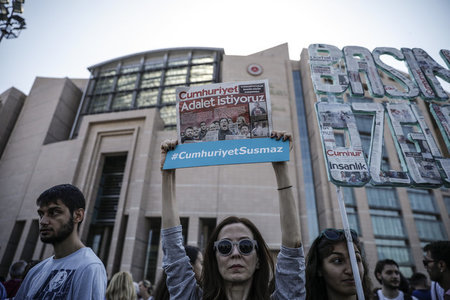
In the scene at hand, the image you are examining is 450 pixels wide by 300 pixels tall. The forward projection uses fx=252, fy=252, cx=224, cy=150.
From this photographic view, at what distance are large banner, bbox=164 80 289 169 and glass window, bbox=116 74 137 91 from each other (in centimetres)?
3475

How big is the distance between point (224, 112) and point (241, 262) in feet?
5.06

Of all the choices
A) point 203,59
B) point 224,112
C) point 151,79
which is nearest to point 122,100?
point 151,79

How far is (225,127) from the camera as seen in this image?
2699 mm

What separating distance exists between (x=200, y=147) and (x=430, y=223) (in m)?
33.0

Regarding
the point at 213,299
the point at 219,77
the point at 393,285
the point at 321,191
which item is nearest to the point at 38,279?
the point at 213,299

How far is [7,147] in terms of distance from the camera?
30.4 metres

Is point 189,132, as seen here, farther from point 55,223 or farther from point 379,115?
point 379,115

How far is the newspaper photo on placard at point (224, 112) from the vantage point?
2.63m

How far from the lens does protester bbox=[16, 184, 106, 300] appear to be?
2.20 meters

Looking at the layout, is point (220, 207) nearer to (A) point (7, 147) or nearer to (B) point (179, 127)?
(B) point (179, 127)

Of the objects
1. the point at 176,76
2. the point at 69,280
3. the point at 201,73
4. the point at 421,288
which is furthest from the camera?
the point at 176,76

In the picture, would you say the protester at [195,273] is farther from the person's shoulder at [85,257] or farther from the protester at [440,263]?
the protester at [440,263]

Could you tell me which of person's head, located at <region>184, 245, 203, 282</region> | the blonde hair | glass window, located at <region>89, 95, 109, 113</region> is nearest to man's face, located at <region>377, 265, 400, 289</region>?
person's head, located at <region>184, 245, 203, 282</region>

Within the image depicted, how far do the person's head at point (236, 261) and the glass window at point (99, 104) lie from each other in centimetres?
3552
